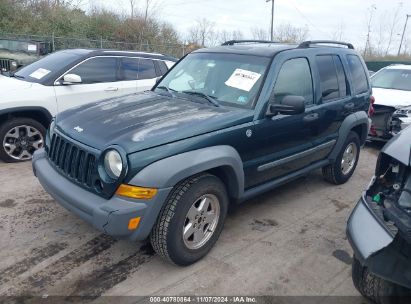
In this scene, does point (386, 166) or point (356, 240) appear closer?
point (356, 240)

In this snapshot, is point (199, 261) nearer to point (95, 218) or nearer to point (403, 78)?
point (95, 218)

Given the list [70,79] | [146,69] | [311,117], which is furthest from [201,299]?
[146,69]

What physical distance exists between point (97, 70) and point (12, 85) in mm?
1338

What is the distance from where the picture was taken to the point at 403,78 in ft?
27.9

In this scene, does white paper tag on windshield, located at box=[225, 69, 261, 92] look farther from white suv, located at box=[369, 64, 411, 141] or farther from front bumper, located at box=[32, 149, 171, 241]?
white suv, located at box=[369, 64, 411, 141]

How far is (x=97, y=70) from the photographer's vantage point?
6234 millimetres

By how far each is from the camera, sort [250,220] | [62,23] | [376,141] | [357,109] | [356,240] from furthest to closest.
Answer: [62,23], [376,141], [357,109], [250,220], [356,240]

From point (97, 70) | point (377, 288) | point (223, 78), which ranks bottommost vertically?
point (377, 288)

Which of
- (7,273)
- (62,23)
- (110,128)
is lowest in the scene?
(7,273)

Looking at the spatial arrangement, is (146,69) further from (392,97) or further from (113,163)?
(392,97)

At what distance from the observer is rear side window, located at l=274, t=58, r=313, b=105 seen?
152 inches

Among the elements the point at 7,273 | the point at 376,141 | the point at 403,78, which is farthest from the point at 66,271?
the point at 403,78

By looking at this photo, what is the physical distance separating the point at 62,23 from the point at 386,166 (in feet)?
79.1

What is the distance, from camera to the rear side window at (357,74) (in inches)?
203
